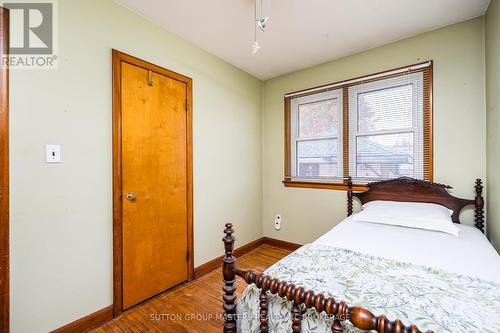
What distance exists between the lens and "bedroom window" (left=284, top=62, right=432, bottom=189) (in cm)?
234

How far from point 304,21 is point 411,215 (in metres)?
1.99

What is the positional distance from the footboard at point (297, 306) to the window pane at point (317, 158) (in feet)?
6.90

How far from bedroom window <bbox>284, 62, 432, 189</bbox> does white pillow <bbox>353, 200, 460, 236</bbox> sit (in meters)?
0.38

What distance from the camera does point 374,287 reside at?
100 cm

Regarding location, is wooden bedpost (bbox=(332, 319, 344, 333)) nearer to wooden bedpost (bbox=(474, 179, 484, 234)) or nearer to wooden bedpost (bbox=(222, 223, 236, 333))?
wooden bedpost (bbox=(222, 223, 236, 333))

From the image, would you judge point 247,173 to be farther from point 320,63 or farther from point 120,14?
point 120,14

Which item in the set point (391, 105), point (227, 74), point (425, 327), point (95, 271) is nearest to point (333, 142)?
point (391, 105)

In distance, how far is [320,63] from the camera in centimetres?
295

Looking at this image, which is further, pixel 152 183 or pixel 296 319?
pixel 152 183

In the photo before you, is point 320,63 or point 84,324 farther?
point 320,63

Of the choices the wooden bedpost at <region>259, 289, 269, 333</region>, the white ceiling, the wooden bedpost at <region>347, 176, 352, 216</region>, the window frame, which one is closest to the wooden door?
the white ceiling

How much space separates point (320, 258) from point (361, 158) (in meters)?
1.75

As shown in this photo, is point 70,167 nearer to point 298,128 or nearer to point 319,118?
point 298,128
